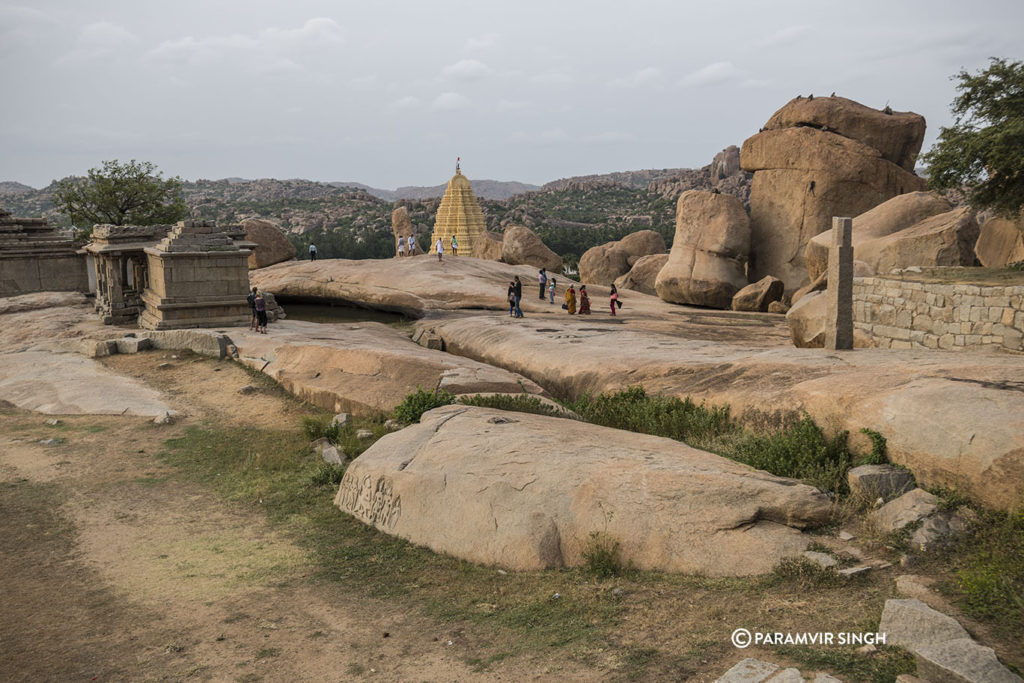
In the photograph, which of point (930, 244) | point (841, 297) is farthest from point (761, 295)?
point (841, 297)

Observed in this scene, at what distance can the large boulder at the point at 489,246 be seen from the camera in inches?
1525

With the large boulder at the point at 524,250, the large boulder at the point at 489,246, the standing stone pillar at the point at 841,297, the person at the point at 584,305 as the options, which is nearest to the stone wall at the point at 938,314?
the standing stone pillar at the point at 841,297

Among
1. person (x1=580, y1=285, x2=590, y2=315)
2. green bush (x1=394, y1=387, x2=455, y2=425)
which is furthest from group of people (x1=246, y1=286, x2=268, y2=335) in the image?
person (x1=580, y1=285, x2=590, y2=315)

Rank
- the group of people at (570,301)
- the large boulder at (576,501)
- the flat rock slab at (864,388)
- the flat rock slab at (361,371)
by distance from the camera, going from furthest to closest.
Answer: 1. the group of people at (570,301)
2. the flat rock slab at (361,371)
3. the flat rock slab at (864,388)
4. the large boulder at (576,501)

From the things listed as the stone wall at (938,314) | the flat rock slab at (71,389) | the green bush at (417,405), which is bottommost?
the flat rock slab at (71,389)

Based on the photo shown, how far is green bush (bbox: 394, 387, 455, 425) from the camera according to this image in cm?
1200

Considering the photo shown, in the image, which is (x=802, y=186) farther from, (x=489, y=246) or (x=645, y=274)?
(x=489, y=246)

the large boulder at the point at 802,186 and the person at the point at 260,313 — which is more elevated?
the large boulder at the point at 802,186

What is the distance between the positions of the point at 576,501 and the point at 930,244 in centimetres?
1465

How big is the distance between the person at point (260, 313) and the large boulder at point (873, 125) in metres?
19.6

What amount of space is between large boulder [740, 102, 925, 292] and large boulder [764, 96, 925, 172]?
0.28 metres

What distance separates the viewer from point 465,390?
13578mm

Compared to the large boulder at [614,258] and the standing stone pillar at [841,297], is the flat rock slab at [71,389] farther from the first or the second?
the large boulder at [614,258]

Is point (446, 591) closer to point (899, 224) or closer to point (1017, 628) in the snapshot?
point (1017, 628)
